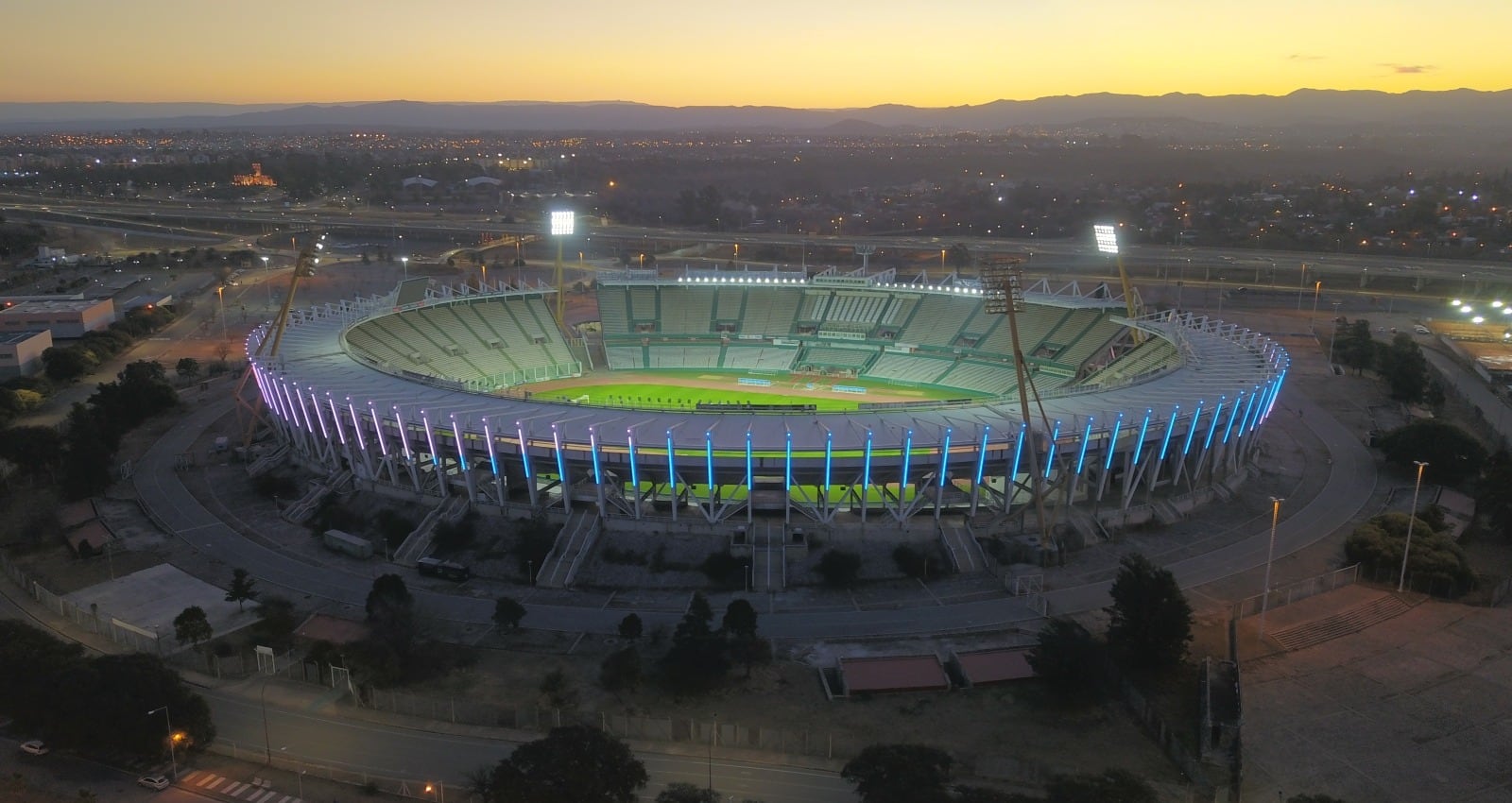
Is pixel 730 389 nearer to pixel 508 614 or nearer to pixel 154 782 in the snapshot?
pixel 508 614

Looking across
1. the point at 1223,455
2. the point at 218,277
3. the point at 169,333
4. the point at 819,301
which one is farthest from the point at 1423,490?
the point at 218,277

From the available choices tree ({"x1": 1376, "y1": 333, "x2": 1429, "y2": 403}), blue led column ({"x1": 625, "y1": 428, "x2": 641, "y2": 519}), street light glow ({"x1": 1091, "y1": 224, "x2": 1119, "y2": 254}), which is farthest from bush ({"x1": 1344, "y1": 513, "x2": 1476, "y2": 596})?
street light glow ({"x1": 1091, "y1": 224, "x2": 1119, "y2": 254})

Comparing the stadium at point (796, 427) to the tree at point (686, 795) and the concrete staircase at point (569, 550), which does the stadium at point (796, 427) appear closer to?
the concrete staircase at point (569, 550)

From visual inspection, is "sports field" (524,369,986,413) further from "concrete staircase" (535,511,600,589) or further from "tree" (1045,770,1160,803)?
"tree" (1045,770,1160,803)

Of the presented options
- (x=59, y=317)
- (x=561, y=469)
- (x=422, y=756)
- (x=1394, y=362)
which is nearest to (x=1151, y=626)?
(x=422, y=756)

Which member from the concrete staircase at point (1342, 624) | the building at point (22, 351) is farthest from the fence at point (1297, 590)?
the building at point (22, 351)

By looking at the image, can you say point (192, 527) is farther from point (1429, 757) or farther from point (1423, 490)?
point (1423, 490)
